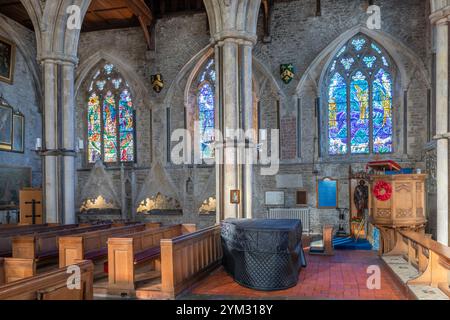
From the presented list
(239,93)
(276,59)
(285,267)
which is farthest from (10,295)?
(276,59)

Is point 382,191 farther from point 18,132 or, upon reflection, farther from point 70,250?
point 18,132

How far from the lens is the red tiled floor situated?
5512 millimetres

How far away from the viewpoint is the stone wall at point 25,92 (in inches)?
531

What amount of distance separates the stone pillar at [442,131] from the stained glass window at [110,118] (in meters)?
10.1

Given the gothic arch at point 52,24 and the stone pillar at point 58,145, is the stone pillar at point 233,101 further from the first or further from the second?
the stone pillar at point 58,145

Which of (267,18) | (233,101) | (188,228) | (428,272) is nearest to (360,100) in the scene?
(267,18)

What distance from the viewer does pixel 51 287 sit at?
3709mm

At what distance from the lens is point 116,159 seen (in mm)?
14992

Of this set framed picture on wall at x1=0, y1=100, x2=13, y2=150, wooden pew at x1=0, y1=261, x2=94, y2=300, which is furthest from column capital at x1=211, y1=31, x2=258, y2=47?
framed picture on wall at x1=0, y1=100, x2=13, y2=150

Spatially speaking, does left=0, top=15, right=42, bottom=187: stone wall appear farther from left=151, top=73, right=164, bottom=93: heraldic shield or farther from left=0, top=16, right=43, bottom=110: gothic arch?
left=151, top=73, right=164, bottom=93: heraldic shield

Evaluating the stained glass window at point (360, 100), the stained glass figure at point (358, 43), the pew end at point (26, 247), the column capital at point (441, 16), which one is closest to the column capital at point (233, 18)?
the column capital at point (441, 16)

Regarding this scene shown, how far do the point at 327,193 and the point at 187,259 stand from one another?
7.36m

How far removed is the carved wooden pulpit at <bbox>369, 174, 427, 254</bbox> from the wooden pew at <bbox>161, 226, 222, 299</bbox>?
9.55 ft

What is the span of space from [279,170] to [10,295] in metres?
10.4
